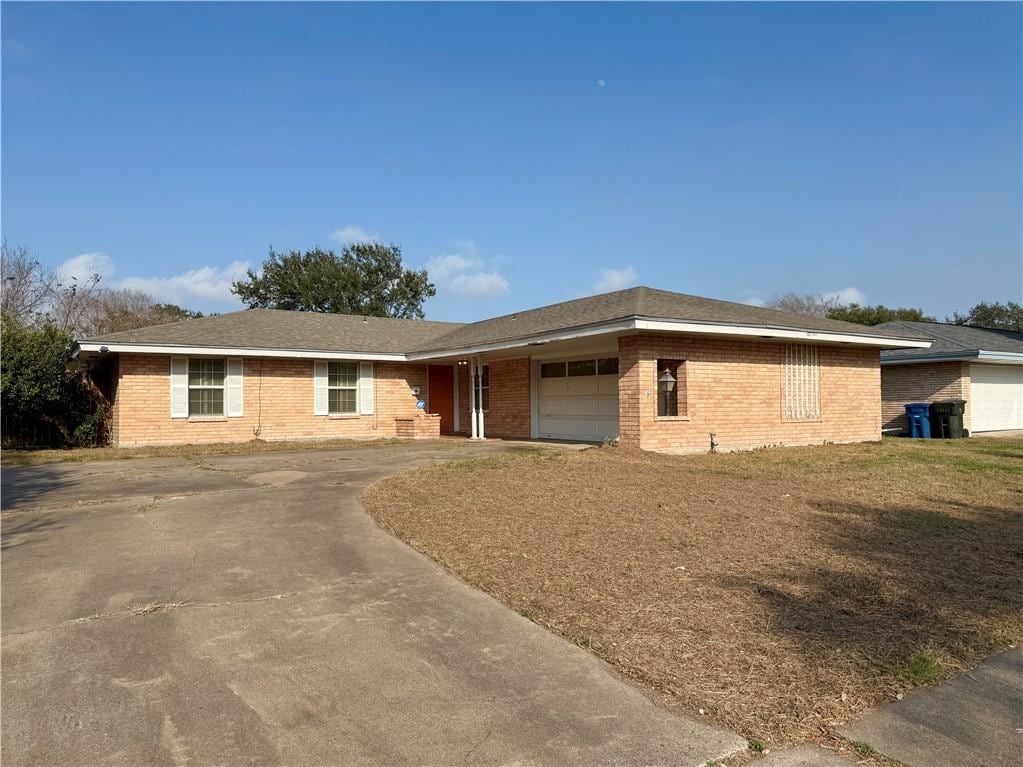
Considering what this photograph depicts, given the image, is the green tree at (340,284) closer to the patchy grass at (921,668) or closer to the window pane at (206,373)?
the window pane at (206,373)

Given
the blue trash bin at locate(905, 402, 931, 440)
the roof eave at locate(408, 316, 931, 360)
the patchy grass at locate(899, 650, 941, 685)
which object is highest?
the roof eave at locate(408, 316, 931, 360)

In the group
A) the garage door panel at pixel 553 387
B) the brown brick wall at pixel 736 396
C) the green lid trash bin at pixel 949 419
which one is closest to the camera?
the brown brick wall at pixel 736 396

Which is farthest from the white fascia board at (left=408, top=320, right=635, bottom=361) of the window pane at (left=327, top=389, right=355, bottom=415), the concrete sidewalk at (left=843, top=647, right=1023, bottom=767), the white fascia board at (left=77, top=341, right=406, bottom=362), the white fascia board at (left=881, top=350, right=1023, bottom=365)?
the white fascia board at (left=881, top=350, right=1023, bottom=365)

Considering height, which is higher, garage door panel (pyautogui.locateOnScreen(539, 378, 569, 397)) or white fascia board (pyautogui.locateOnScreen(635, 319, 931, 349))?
white fascia board (pyautogui.locateOnScreen(635, 319, 931, 349))

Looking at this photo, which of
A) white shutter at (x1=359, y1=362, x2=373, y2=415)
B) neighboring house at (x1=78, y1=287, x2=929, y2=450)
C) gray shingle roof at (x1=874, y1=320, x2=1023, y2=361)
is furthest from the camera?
gray shingle roof at (x1=874, y1=320, x2=1023, y2=361)

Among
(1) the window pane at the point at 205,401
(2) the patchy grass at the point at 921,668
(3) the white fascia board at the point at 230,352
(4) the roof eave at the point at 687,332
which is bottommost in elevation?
(2) the patchy grass at the point at 921,668

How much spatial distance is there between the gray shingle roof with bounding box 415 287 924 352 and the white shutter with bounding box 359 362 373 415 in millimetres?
1782

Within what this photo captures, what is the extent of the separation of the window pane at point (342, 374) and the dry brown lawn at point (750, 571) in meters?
9.52

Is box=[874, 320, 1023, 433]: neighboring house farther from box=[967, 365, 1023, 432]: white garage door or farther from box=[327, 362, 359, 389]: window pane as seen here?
box=[327, 362, 359, 389]: window pane

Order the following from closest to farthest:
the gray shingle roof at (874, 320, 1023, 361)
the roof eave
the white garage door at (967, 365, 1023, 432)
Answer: the roof eave, the gray shingle roof at (874, 320, 1023, 361), the white garage door at (967, 365, 1023, 432)

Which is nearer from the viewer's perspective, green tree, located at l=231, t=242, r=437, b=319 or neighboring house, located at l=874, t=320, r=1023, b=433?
neighboring house, located at l=874, t=320, r=1023, b=433

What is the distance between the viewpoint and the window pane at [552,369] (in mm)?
18125

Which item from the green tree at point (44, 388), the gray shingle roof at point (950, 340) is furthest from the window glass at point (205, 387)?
the gray shingle roof at point (950, 340)

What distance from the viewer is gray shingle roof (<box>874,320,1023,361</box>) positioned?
20922 mm
